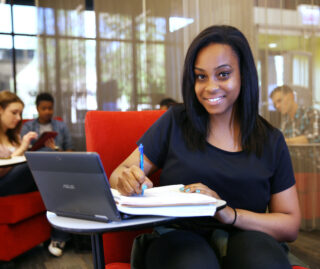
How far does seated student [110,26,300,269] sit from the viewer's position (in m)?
1.20

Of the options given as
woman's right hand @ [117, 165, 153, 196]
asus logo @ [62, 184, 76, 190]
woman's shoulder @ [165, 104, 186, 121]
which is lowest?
woman's right hand @ [117, 165, 153, 196]

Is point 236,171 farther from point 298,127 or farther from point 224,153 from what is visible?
point 298,127

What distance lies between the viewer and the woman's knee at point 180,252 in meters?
0.99

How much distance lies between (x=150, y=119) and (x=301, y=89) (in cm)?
212

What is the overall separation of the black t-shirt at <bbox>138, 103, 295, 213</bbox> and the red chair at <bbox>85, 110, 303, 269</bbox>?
27 centimetres

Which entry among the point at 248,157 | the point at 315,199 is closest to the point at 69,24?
the point at 315,199

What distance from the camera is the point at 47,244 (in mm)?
3346

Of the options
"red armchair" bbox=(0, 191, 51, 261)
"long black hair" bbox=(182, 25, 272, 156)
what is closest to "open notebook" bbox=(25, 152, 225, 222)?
"long black hair" bbox=(182, 25, 272, 156)

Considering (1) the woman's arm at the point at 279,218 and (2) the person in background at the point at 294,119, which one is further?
(2) the person in background at the point at 294,119

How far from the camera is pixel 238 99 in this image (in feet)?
4.75

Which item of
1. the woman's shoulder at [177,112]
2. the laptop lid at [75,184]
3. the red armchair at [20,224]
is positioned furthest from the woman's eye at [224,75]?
the red armchair at [20,224]

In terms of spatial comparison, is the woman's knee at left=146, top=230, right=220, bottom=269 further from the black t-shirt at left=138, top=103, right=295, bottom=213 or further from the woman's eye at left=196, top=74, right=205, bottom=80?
the woman's eye at left=196, top=74, right=205, bottom=80

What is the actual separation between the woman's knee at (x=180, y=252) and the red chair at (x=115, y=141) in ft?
1.24

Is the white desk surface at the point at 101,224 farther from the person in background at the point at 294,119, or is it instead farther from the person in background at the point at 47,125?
the person in background at the point at 47,125
